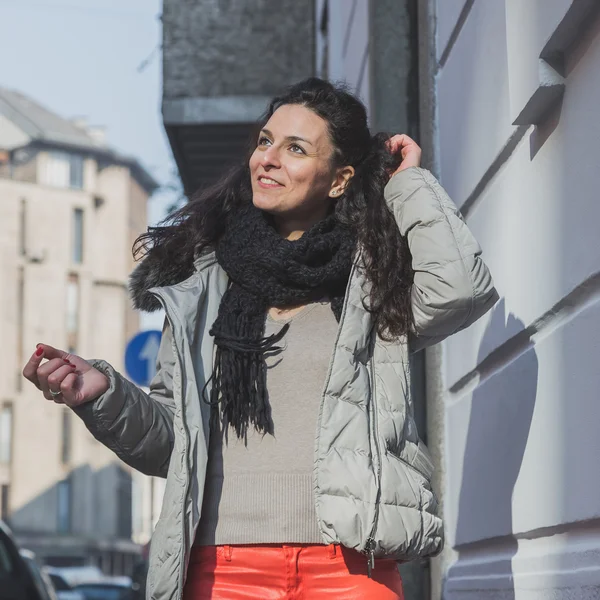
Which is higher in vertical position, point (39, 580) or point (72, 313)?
point (72, 313)

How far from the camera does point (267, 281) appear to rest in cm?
312

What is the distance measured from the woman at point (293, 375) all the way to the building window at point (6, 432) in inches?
1768

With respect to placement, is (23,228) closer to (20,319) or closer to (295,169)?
(20,319)

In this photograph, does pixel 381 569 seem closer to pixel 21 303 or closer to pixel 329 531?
pixel 329 531

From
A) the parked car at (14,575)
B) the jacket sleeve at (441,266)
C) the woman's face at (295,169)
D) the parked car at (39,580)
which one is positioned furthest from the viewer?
the parked car at (39,580)

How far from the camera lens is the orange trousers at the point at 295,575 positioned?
9.20 feet

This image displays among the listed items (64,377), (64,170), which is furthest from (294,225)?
(64,170)

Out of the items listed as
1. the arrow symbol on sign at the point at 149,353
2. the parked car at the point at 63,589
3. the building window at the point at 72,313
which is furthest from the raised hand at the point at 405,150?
the building window at the point at 72,313

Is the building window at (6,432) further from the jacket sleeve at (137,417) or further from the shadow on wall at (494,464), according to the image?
the jacket sleeve at (137,417)

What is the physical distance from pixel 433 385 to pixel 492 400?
3.41 ft

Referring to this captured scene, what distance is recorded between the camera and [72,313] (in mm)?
51375

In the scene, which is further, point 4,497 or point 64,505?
point 64,505

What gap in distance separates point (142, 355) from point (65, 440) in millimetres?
39663

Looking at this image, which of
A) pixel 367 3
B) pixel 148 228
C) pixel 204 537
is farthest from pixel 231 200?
pixel 367 3
